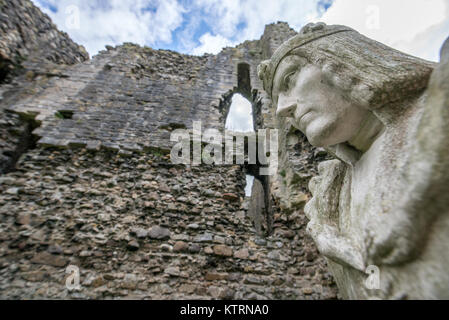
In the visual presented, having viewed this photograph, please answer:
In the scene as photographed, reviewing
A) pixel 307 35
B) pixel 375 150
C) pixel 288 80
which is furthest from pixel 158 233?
pixel 307 35

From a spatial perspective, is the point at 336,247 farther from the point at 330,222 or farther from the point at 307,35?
the point at 307,35

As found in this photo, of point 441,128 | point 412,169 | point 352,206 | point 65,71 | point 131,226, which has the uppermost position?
point 65,71

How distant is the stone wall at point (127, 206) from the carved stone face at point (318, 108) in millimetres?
1876

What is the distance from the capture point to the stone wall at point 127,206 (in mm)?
2217

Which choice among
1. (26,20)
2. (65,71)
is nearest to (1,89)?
(65,71)

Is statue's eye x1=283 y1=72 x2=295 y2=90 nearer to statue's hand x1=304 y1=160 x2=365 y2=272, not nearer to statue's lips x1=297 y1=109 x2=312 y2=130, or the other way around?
statue's lips x1=297 y1=109 x2=312 y2=130

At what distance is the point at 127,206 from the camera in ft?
9.46

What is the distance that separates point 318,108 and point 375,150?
369mm

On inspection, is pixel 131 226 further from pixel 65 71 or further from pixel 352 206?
pixel 65 71

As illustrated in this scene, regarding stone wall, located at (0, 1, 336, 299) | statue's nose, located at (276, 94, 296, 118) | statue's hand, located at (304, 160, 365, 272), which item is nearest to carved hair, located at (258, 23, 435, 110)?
statue's nose, located at (276, 94, 296, 118)

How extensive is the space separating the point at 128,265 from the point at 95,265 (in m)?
0.37

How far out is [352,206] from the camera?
1130 mm

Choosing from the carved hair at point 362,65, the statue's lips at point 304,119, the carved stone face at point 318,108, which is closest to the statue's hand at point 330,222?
the carved stone face at point 318,108

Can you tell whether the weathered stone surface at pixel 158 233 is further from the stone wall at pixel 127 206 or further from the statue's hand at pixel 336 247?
the statue's hand at pixel 336 247
